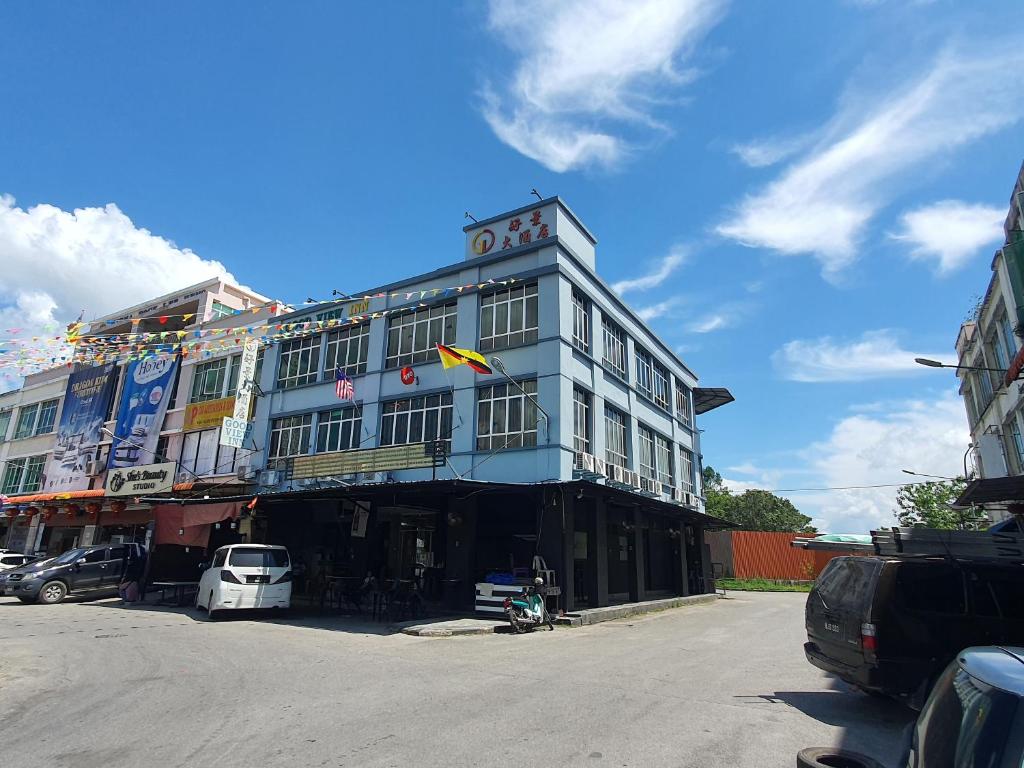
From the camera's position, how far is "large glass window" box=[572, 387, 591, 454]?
20484 millimetres

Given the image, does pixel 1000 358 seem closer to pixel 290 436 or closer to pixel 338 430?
pixel 338 430

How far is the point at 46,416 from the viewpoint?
129 ft

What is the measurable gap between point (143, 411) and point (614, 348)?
2500 cm

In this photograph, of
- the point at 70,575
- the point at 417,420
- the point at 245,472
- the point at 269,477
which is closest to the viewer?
the point at 70,575

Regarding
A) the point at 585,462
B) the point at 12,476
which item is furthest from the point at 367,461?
the point at 12,476

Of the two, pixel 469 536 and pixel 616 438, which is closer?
pixel 469 536

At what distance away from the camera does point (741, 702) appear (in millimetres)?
7301

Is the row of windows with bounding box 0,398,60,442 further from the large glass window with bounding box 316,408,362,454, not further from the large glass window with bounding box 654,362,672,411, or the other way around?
the large glass window with bounding box 654,362,672,411

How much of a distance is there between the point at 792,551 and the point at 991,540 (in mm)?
32313

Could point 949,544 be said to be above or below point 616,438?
below

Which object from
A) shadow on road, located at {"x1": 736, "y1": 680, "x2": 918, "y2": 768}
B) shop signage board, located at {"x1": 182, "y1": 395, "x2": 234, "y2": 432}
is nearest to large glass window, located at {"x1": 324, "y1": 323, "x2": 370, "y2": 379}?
shop signage board, located at {"x1": 182, "y1": 395, "x2": 234, "y2": 432}

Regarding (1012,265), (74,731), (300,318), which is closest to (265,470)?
(300,318)

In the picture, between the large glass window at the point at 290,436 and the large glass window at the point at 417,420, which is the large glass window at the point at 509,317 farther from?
the large glass window at the point at 290,436

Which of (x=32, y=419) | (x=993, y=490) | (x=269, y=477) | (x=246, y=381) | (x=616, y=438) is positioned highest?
(x=32, y=419)
